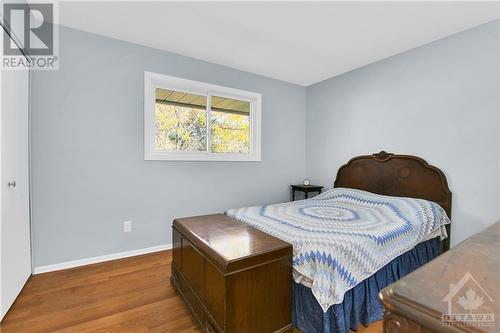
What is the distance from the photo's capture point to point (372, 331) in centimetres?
157

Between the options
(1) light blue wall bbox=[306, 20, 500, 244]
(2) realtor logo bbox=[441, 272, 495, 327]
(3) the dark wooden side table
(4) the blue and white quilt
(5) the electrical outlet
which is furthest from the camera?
(3) the dark wooden side table

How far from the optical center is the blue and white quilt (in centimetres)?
140

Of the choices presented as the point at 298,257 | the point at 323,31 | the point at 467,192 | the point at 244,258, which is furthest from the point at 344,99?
the point at 244,258

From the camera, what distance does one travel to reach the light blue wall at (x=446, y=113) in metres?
2.26

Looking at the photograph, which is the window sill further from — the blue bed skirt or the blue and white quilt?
the blue bed skirt

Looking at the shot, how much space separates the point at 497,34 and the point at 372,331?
2.80 m

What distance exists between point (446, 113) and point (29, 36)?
4133 mm

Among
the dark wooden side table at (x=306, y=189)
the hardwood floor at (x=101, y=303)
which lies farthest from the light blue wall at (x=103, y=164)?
the dark wooden side table at (x=306, y=189)

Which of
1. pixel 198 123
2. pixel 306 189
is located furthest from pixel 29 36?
pixel 306 189

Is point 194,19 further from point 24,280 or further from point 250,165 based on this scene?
point 24,280

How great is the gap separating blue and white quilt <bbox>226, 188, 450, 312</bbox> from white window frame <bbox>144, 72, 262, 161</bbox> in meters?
1.14

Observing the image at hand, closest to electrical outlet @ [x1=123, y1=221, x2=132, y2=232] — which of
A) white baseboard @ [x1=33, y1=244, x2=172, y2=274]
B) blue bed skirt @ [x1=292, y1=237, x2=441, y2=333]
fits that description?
white baseboard @ [x1=33, y1=244, x2=172, y2=274]

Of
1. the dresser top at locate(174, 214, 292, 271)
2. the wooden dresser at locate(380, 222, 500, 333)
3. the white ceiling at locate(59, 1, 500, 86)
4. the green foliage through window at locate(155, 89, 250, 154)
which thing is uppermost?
the white ceiling at locate(59, 1, 500, 86)

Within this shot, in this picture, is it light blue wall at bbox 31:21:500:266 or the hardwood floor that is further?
light blue wall at bbox 31:21:500:266
